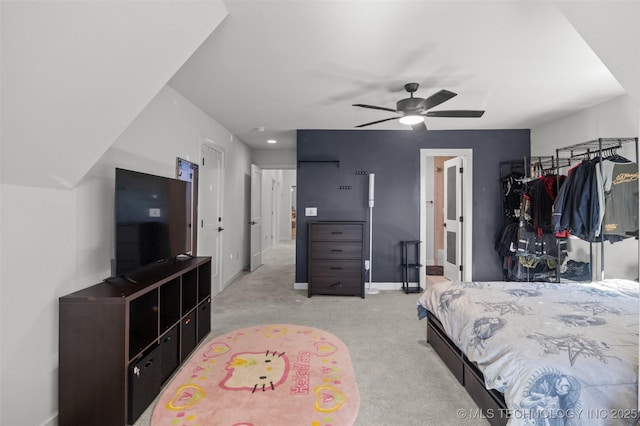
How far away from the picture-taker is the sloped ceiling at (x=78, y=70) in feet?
3.71

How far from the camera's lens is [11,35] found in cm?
106

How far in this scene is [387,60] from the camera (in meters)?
2.57

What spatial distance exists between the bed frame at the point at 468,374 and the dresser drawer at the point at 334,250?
172cm

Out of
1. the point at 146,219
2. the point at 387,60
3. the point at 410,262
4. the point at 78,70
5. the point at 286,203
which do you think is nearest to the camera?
the point at 78,70

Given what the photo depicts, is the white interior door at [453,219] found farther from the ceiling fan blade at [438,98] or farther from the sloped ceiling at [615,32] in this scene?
the sloped ceiling at [615,32]

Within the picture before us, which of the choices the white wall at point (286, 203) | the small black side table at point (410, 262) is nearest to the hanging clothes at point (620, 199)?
the small black side table at point (410, 262)

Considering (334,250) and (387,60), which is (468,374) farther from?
(334,250)

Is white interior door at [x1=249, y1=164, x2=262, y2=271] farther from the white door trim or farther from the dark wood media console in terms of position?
the dark wood media console

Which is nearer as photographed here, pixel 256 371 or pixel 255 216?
pixel 256 371

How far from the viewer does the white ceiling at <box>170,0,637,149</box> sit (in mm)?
1978

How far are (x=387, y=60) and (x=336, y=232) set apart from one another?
239 cm

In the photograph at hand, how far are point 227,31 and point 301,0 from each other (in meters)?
0.62

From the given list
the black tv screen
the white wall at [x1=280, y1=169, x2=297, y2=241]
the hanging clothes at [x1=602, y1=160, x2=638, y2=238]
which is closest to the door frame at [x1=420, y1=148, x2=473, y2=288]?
the hanging clothes at [x1=602, y1=160, x2=638, y2=238]

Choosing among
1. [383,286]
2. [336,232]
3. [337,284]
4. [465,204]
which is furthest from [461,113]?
[383,286]
